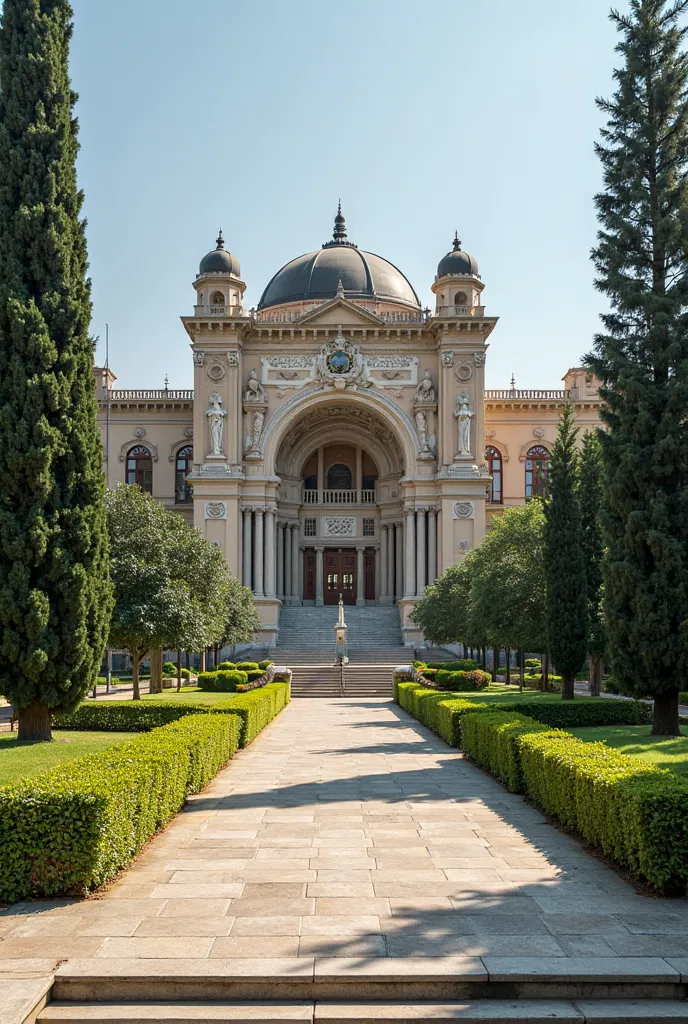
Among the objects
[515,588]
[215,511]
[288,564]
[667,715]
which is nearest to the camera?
[667,715]

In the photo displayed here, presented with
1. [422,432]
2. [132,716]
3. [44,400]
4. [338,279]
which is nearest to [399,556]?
[422,432]

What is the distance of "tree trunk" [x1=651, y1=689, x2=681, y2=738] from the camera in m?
18.5

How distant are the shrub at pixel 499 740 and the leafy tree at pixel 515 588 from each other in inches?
472

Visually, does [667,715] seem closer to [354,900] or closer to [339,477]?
[354,900]

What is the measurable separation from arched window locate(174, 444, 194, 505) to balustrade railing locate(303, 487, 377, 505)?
7.01 m

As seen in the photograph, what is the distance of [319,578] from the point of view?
56.0 meters

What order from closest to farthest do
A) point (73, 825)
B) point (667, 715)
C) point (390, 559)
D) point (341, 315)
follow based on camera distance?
1. point (73, 825)
2. point (667, 715)
3. point (341, 315)
4. point (390, 559)

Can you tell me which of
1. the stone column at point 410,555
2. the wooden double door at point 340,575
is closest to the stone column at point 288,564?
the wooden double door at point 340,575

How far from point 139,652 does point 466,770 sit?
1414 centimetres

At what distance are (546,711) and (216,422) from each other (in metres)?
32.9

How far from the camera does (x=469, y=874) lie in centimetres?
918

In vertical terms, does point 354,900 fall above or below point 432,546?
below

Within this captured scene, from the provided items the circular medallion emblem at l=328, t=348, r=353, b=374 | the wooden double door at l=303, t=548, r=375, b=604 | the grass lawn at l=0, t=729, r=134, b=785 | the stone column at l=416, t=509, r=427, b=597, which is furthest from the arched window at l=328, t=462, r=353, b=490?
the grass lawn at l=0, t=729, r=134, b=785

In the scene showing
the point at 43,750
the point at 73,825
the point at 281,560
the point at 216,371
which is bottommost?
the point at 43,750
